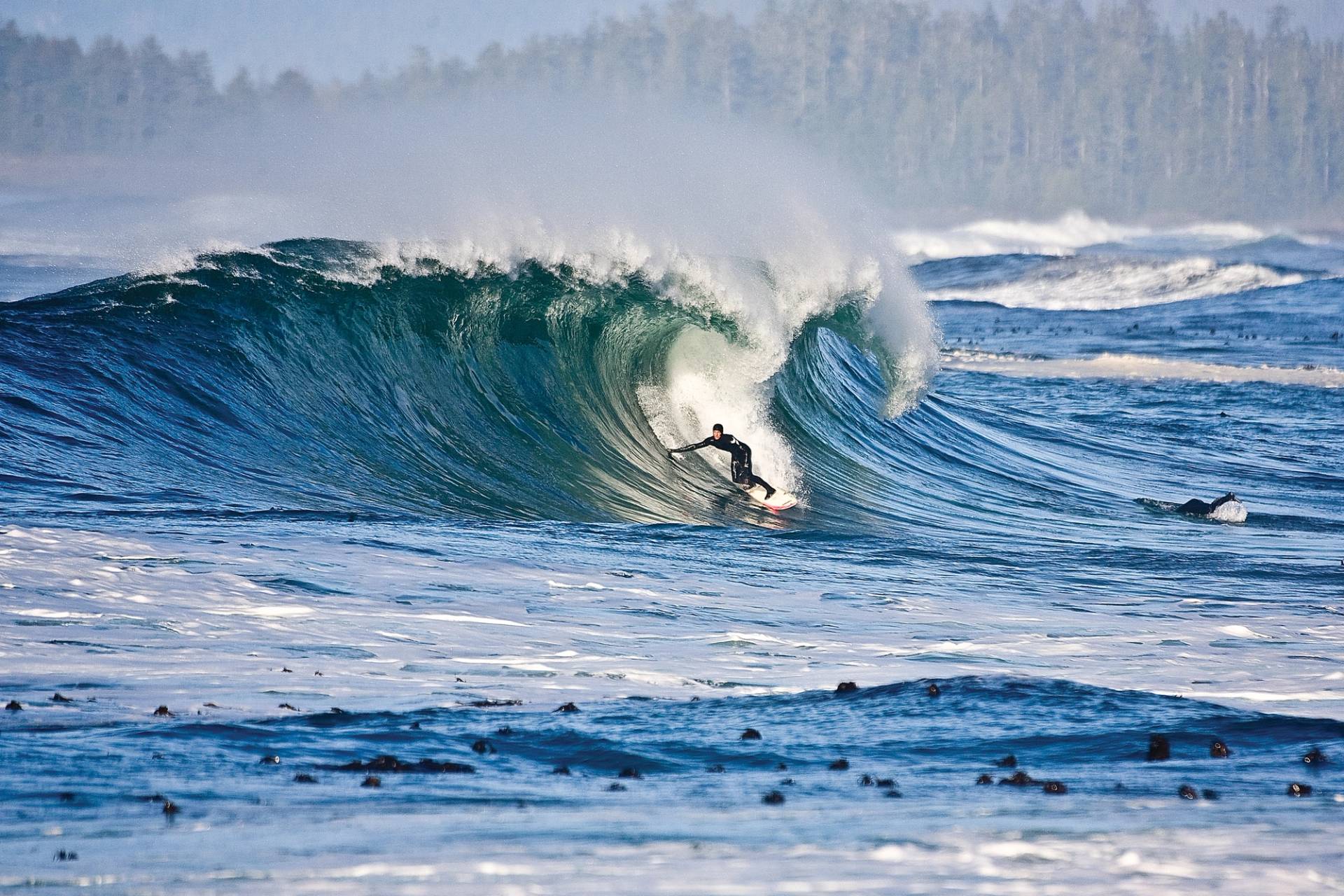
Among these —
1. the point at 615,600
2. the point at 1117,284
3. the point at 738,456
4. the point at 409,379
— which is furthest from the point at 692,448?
the point at 1117,284

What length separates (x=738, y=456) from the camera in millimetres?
12047

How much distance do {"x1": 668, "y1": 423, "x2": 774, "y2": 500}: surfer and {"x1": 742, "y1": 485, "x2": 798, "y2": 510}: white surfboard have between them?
0.03 m

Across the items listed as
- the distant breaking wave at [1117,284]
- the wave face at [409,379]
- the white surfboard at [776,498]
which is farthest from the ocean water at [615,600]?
the distant breaking wave at [1117,284]

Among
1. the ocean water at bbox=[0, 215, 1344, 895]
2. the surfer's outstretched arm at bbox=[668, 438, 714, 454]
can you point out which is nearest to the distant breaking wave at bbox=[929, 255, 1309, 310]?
the ocean water at bbox=[0, 215, 1344, 895]

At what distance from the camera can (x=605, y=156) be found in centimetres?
1750

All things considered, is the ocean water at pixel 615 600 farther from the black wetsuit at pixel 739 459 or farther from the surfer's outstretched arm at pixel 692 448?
the black wetsuit at pixel 739 459

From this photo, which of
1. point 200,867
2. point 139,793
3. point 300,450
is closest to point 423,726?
point 139,793

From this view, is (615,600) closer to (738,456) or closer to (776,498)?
(776,498)

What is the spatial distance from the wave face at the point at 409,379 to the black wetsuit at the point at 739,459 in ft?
0.75

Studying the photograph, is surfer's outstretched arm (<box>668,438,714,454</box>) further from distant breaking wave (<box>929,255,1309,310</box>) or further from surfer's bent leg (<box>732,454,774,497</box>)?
distant breaking wave (<box>929,255,1309,310</box>)

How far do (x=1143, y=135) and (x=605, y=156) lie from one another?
134m

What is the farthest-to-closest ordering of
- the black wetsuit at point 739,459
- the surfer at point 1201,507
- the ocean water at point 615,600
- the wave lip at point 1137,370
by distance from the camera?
the wave lip at point 1137,370 < the surfer at point 1201,507 < the black wetsuit at point 739,459 < the ocean water at point 615,600

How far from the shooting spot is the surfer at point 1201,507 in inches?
485

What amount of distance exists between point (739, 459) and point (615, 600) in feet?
15.2
